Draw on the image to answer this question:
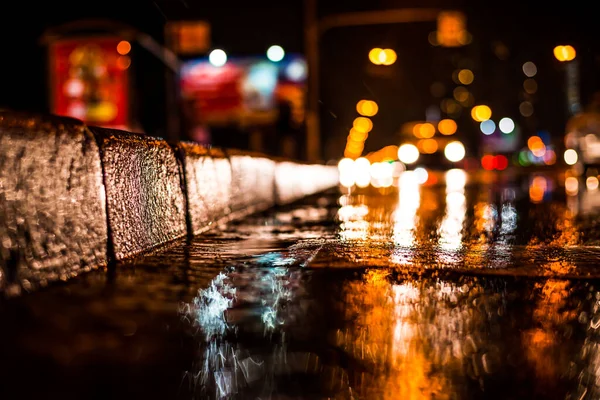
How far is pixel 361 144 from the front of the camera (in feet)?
449

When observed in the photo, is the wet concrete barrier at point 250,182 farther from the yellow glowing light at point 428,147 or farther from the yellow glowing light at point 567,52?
the yellow glowing light at point 428,147

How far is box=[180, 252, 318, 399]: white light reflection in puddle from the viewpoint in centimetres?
260

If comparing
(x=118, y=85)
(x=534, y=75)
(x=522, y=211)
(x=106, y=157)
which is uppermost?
(x=534, y=75)

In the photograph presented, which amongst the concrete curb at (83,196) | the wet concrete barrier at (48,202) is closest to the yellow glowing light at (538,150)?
the concrete curb at (83,196)

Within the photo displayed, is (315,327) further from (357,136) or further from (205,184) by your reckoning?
(357,136)

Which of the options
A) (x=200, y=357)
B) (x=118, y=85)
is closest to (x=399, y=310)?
(x=200, y=357)

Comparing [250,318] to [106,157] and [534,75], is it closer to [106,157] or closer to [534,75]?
[106,157]

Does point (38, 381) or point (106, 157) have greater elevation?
point (106, 157)

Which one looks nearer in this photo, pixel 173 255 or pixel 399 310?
pixel 399 310

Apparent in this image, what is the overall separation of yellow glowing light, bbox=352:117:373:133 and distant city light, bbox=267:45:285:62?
57898 mm

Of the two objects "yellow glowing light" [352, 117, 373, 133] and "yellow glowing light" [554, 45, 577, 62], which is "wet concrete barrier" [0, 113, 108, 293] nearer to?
"yellow glowing light" [554, 45, 577, 62]

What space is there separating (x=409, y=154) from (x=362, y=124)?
70728mm

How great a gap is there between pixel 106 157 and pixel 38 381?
239cm

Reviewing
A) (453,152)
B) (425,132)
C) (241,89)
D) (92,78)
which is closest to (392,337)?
(92,78)
